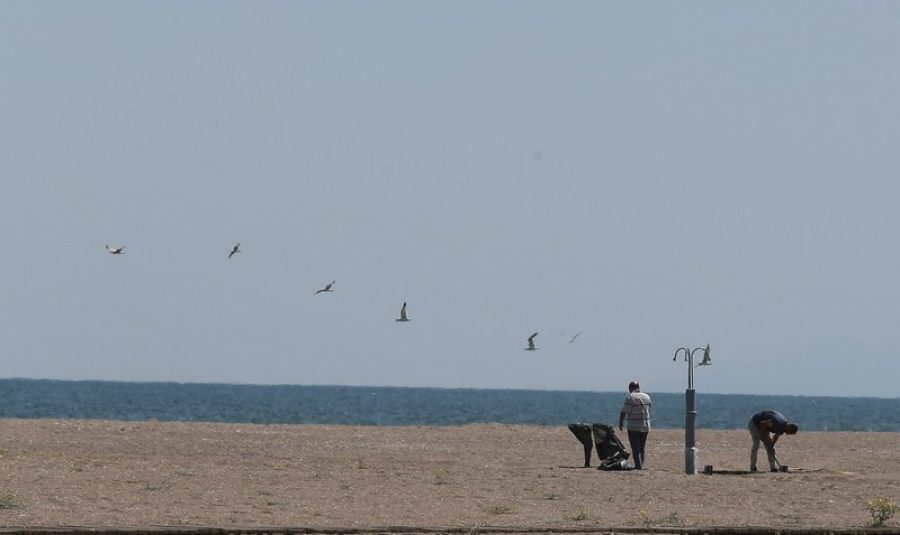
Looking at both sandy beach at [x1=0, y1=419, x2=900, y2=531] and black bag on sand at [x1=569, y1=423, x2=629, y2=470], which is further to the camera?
black bag on sand at [x1=569, y1=423, x2=629, y2=470]

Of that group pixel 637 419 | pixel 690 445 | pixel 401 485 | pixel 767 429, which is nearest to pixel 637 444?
pixel 637 419

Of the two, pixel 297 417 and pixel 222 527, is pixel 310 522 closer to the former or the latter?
pixel 222 527

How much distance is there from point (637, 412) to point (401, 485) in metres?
5.59

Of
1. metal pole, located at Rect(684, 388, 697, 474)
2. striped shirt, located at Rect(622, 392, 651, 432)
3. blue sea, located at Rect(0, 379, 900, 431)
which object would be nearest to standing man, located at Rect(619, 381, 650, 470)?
striped shirt, located at Rect(622, 392, 651, 432)

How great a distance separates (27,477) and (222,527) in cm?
681

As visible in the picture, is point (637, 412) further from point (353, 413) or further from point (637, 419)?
point (353, 413)

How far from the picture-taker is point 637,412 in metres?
25.6

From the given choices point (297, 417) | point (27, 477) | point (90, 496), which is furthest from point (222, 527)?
point (297, 417)

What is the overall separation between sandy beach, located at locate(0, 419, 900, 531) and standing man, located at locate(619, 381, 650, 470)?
→ 0.43 metres

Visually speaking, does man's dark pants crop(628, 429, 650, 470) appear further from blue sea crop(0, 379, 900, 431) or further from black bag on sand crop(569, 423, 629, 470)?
blue sea crop(0, 379, 900, 431)

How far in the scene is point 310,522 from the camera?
16.5 metres

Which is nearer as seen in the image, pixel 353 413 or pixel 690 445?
pixel 690 445

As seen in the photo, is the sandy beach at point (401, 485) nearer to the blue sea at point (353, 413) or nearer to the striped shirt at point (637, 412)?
the striped shirt at point (637, 412)

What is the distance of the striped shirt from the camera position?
2559 cm
